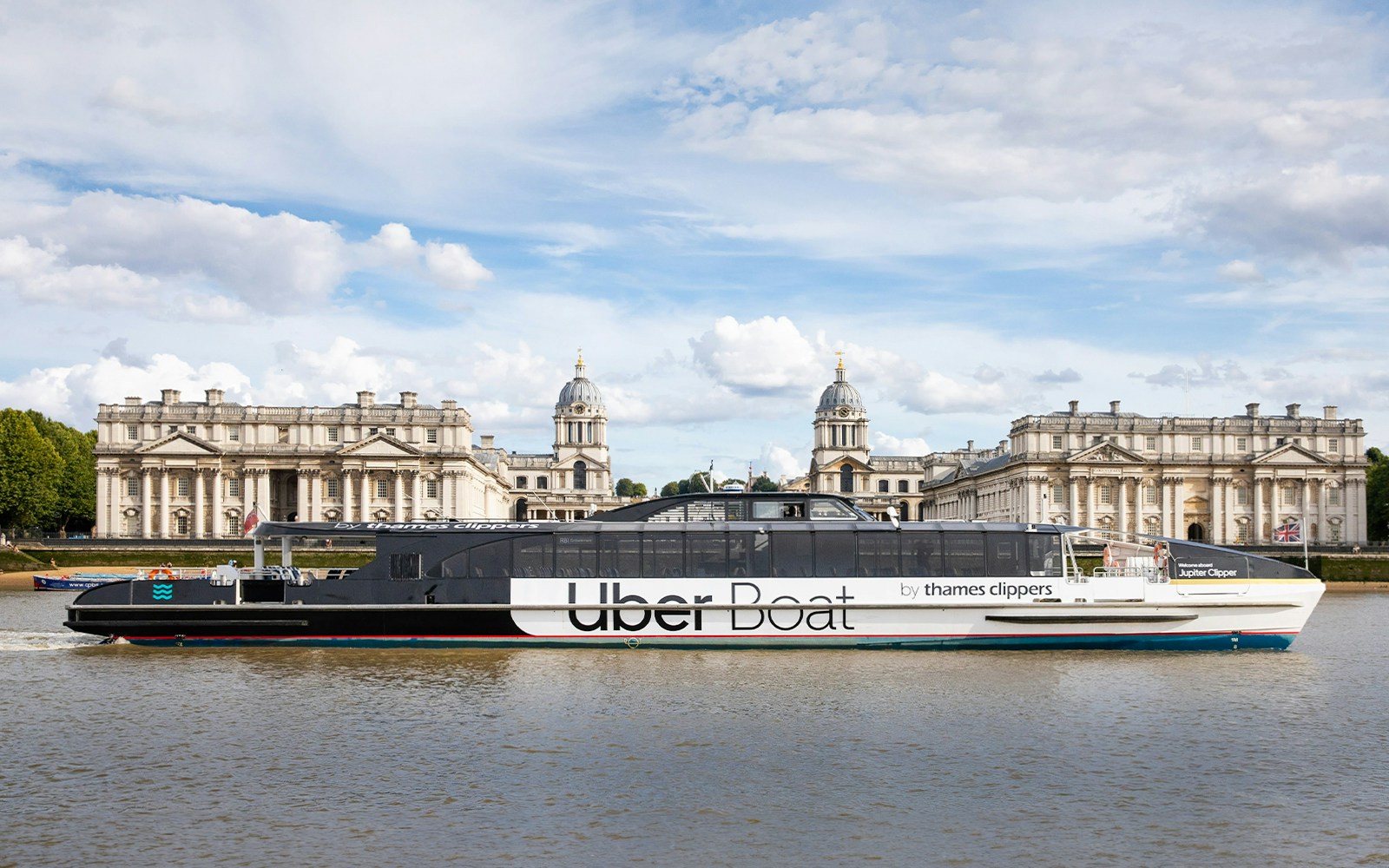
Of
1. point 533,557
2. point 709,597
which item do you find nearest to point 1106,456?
point 709,597

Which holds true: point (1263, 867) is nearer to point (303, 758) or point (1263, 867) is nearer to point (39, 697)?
point (303, 758)

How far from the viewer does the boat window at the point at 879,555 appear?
37031 mm

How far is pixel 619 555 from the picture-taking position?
37.1m

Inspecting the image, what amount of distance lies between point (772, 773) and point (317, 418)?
112 meters

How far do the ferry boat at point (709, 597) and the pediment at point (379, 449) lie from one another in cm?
8902

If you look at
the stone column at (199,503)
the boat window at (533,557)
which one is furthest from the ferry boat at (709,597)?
the stone column at (199,503)

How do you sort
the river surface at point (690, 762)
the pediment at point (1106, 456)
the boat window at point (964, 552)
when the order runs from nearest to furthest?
1. the river surface at point (690, 762)
2. the boat window at point (964, 552)
3. the pediment at point (1106, 456)

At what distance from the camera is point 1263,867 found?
15.7 meters

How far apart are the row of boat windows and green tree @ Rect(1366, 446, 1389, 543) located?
105375 millimetres

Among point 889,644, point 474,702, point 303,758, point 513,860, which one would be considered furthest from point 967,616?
point 513,860

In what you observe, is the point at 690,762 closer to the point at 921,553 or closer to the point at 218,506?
the point at 921,553

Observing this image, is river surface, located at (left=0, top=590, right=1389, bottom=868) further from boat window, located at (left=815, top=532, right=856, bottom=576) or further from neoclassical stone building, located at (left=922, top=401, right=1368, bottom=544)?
neoclassical stone building, located at (left=922, top=401, right=1368, bottom=544)

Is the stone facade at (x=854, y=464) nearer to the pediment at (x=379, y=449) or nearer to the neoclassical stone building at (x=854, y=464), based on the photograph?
the neoclassical stone building at (x=854, y=464)

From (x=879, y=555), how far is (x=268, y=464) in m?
98.6
